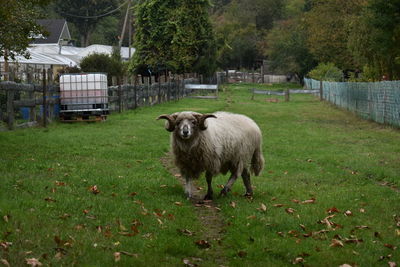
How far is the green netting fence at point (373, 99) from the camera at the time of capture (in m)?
24.2

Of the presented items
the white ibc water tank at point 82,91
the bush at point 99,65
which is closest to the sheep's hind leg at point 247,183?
the white ibc water tank at point 82,91

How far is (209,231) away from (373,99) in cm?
2160

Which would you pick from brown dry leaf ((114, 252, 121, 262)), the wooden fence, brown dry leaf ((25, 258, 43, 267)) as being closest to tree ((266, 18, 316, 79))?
the wooden fence

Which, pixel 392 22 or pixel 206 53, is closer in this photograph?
pixel 392 22

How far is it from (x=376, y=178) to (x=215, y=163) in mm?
4072

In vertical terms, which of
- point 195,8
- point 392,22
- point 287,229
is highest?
point 195,8

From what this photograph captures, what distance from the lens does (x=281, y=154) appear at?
16.3 metres

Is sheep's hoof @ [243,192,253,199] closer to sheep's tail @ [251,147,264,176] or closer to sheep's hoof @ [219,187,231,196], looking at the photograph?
sheep's hoof @ [219,187,231,196]

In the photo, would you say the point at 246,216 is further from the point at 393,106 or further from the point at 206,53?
the point at 206,53

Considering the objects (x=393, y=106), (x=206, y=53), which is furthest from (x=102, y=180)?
(x=206, y=53)

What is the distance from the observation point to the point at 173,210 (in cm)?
885

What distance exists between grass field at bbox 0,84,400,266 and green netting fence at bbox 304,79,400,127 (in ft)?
27.2

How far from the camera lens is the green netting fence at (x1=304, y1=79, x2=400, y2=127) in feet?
79.6

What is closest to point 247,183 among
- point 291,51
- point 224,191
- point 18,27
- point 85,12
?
point 224,191
